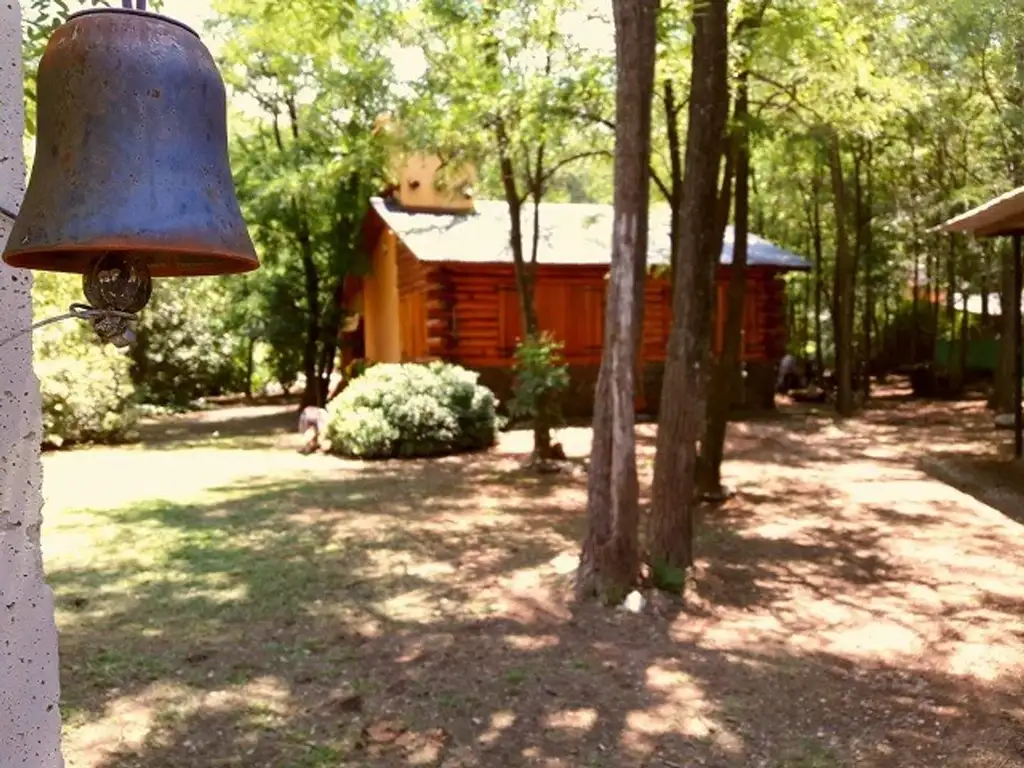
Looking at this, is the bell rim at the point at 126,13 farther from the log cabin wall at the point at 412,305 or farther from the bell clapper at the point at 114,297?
the log cabin wall at the point at 412,305

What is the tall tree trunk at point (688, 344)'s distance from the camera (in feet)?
25.2

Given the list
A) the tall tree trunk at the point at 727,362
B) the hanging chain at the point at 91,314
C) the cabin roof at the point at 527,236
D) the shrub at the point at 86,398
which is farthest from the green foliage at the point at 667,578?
the shrub at the point at 86,398

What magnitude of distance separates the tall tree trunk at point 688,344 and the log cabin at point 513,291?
10.4 metres

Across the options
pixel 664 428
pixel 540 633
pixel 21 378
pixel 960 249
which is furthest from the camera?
pixel 960 249

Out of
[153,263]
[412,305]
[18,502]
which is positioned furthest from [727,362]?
[412,305]

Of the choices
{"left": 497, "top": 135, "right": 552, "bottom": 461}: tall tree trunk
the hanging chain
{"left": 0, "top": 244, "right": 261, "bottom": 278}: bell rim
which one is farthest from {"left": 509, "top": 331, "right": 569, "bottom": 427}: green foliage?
the hanging chain

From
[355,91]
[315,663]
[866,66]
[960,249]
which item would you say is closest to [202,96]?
[315,663]

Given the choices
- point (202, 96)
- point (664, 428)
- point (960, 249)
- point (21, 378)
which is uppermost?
point (960, 249)

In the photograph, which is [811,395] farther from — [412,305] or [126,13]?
[126,13]

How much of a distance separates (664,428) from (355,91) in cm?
1261

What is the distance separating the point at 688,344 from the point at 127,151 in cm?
619

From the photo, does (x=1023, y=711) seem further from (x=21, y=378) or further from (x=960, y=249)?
(x=960, y=249)

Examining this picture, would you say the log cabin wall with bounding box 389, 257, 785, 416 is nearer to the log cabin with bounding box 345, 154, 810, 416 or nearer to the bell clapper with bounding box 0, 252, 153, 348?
the log cabin with bounding box 345, 154, 810, 416

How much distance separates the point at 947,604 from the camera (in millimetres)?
7258
